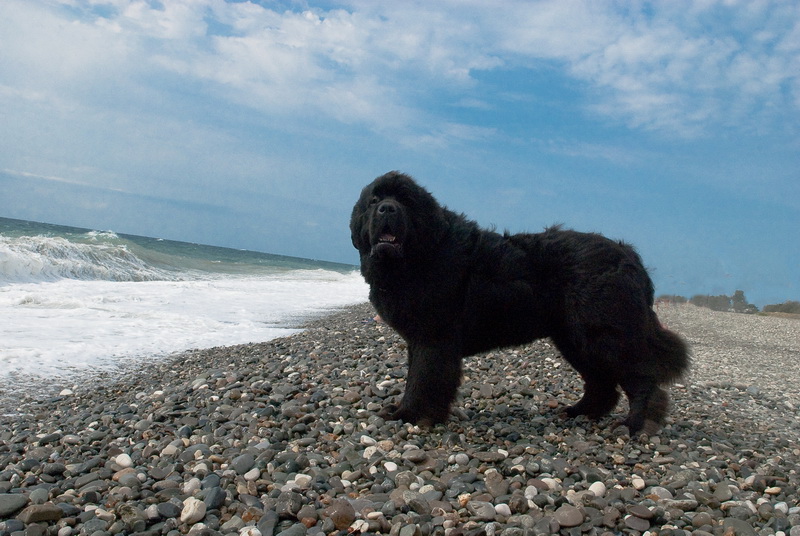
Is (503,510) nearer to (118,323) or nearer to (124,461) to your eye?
(124,461)

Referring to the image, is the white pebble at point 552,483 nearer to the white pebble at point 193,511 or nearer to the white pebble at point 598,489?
the white pebble at point 598,489

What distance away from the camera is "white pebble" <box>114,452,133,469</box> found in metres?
3.69

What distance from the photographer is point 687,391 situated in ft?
20.6

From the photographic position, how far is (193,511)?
2939 millimetres

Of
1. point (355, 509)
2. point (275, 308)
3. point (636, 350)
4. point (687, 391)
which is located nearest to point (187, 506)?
point (355, 509)

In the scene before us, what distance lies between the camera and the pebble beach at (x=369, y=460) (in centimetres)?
291

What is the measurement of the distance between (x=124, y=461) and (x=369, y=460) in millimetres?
1562

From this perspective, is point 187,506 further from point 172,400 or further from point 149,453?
point 172,400

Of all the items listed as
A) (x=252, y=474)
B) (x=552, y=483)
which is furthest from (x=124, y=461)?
(x=552, y=483)

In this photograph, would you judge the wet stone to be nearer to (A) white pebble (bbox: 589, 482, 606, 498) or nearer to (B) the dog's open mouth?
(A) white pebble (bbox: 589, 482, 606, 498)

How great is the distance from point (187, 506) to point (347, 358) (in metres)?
3.73

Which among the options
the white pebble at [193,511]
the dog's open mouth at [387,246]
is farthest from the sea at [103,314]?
the dog's open mouth at [387,246]

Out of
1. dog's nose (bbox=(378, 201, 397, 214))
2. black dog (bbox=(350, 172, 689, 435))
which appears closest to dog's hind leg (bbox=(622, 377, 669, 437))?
black dog (bbox=(350, 172, 689, 435))

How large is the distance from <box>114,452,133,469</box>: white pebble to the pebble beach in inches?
0.4
